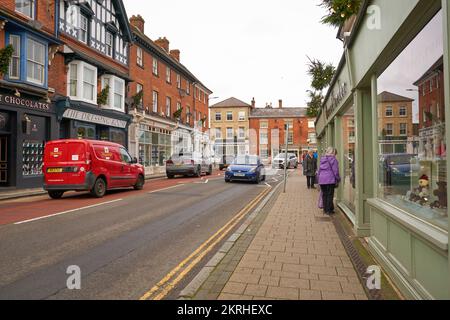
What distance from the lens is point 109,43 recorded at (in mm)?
23141

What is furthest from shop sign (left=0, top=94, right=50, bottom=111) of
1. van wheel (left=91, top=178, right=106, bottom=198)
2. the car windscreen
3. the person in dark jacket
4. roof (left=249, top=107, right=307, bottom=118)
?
roof (left=249, top=107, right=307, bottom=118)

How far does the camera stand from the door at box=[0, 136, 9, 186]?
1496 cm

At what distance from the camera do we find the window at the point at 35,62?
15578 mm

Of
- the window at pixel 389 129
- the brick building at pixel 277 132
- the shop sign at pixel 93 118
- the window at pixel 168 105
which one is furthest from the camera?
the brick building at pixel 277 132

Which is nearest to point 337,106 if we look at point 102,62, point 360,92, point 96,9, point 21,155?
point 360,92

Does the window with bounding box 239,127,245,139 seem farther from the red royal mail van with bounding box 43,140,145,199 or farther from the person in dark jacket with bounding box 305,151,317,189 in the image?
the red royal mail van with bounding box 43,140,145,199

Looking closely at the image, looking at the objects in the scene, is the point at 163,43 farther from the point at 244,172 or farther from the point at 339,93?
the point at 339,93

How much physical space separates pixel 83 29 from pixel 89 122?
550 centimetres

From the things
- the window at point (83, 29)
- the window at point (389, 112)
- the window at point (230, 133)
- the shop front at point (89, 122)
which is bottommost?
the window at point (389, 112)

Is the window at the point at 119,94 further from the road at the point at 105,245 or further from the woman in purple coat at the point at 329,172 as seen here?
the woman in purple coat at the point at 329,172

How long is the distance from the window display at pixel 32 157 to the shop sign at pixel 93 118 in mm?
2300

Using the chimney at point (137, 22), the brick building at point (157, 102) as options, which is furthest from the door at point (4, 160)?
the chimney at point (137, 22)

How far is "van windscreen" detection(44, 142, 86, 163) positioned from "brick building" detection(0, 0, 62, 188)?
424cm
